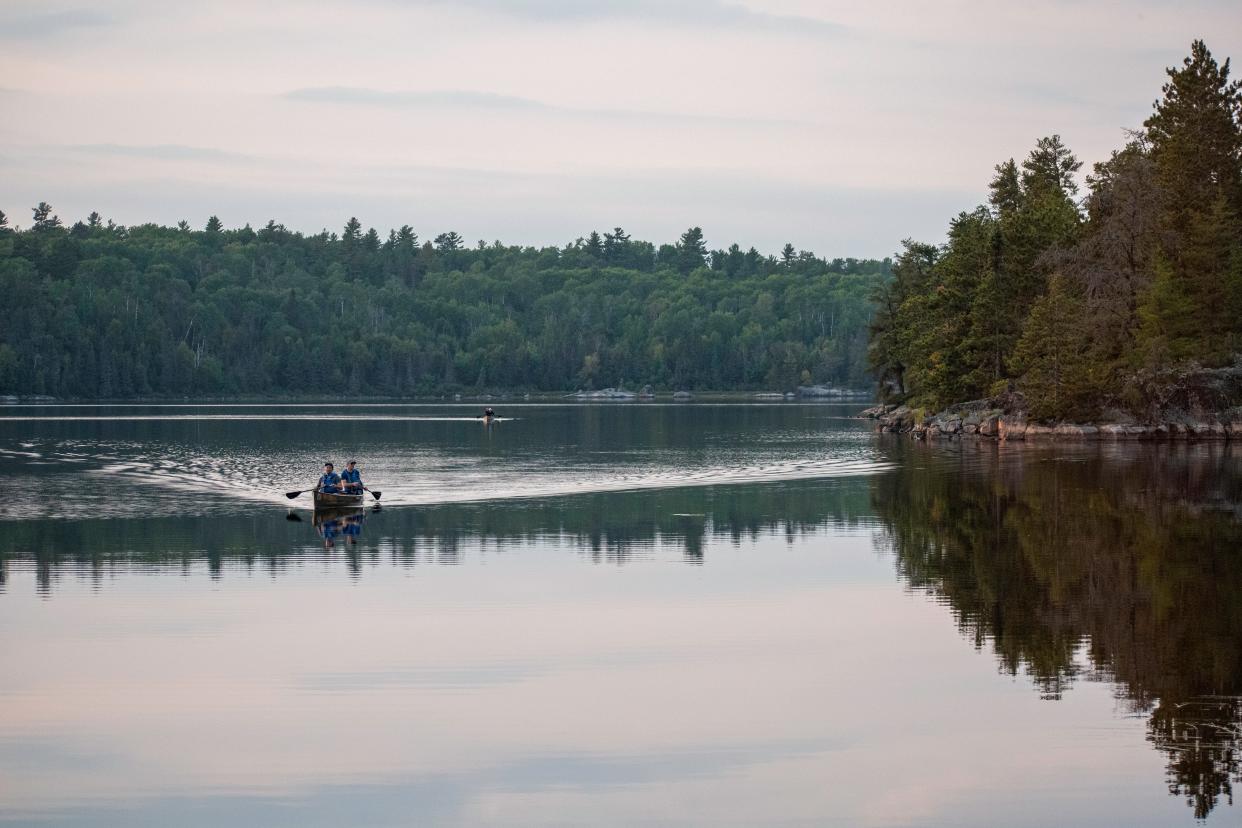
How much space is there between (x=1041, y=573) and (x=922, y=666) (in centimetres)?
937

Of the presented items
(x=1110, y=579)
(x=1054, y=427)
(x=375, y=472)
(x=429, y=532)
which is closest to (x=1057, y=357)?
(x=1054, y=427)

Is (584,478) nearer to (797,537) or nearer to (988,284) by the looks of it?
(797,537)

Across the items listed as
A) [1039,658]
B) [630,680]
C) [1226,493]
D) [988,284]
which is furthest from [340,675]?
[988,284]

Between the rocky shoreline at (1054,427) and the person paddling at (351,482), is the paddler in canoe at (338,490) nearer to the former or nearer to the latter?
the person paddling at (351,482)

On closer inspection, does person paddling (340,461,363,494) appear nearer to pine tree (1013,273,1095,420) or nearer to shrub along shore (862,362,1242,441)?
pine tree (1013,273,1095,420)

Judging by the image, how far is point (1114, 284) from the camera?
275ft

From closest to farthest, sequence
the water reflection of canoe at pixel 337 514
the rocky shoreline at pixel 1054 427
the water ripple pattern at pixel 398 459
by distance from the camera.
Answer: the water reflection of canoe at pixel 337 514 → the water ripple pattern at pixel 398 459 → the rocky shoreline at pixel 1054 427

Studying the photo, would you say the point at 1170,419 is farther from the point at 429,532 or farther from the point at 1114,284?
the point at 429,532

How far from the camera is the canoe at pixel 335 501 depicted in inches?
1734

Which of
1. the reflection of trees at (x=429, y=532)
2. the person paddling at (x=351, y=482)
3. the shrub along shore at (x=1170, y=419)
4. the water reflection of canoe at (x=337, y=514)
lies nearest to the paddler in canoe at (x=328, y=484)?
the person paddling at (x=351, y=482)

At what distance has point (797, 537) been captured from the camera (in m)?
36.9

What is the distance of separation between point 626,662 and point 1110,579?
11274mm

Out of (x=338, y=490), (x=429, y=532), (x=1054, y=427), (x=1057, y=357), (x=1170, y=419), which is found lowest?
(x=429, y=532)

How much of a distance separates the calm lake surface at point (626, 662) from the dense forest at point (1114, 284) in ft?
124
